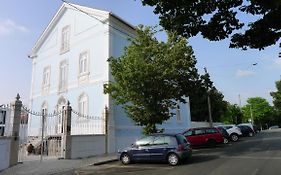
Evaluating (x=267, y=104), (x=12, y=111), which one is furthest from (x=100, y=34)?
(x=267, y=104)

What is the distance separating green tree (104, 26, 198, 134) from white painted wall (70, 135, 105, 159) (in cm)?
290

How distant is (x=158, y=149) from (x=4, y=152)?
7355mm

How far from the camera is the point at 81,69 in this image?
82.4ft

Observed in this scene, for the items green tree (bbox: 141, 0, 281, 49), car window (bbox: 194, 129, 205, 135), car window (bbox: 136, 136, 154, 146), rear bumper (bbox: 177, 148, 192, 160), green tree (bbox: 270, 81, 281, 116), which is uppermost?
green tree (bbox: 270, 81, 281, 116)

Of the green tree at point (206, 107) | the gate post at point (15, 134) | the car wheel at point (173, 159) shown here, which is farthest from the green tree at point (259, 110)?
the gate post at point (15, 134)

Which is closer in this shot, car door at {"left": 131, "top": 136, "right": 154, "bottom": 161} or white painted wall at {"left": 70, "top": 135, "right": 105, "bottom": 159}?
car door at {"left": 131, "top": 136, "right": 154, "bottom": 161}

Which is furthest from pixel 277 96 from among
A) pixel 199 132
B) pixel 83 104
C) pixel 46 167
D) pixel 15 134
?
pixel 15 134

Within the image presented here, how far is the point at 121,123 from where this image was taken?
74.0 ft

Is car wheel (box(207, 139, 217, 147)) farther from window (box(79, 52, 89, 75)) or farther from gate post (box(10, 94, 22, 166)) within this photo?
gate post (box(10, 94, 22, 166))

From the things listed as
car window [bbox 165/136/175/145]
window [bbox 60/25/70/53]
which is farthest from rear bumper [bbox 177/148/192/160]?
window [bbox 60/25/70/53]

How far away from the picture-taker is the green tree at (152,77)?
18219 mm

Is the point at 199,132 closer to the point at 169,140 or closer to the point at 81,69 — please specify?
the point at 169,140

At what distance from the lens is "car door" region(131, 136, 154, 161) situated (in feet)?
48.0

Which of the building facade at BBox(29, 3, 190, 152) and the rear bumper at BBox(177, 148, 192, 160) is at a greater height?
the building facade at BBox(29, 3, 190, 152)
